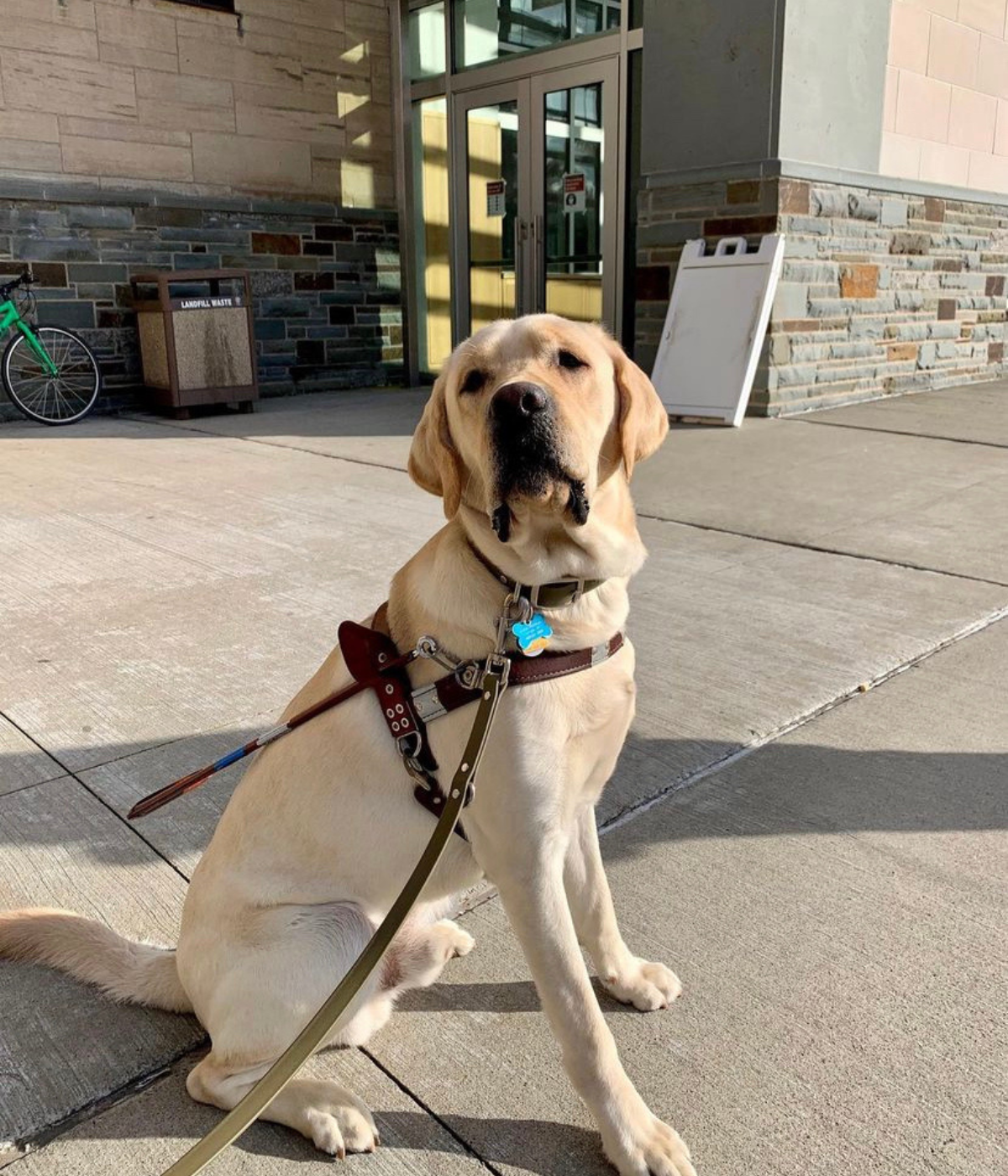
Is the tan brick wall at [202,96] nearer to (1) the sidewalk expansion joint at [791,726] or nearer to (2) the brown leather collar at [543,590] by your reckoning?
(1) the sidewalk expansion joint at [791,726]

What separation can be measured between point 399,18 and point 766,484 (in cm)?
884

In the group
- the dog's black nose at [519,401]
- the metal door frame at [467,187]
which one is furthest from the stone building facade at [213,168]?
the dog's black nose at [519,401]

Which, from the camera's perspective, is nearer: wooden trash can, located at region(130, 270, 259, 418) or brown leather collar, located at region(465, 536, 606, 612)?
brown leather collar, located at region(465, 536, 606, 612)

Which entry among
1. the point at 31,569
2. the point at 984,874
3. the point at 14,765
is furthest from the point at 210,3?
the point at 984,874

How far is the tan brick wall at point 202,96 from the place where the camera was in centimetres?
984

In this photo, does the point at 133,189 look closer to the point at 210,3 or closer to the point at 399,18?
the point at 210,3

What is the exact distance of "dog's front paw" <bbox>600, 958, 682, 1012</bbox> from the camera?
2.10 meters

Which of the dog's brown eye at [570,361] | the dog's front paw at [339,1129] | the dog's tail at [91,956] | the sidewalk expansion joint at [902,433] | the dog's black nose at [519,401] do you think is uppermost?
the dog's brown eye at [570,361]

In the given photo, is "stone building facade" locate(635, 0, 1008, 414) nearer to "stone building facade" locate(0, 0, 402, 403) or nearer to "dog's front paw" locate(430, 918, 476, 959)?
"stone building facade" locate(0, 0, 402, 403)

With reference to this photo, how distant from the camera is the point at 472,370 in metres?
2.08

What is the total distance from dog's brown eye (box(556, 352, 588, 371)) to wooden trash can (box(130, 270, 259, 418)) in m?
8.73

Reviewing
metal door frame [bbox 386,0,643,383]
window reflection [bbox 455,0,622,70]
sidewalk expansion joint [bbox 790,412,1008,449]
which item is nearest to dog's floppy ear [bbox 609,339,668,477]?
sidewalk expansion joint [bbox 790,412,1008,449]

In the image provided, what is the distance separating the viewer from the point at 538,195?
1120cm

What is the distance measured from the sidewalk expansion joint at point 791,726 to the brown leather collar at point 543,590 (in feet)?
3.28
